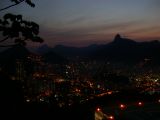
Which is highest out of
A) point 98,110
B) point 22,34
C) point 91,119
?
point 22,34

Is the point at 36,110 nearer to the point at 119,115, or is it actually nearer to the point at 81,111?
the point at 81,111

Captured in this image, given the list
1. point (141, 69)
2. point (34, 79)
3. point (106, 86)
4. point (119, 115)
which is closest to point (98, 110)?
point (119, 115)

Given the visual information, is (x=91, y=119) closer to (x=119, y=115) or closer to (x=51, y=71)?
(x=119, y=115)

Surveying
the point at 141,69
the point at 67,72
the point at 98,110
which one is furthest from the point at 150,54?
the point at 98,110

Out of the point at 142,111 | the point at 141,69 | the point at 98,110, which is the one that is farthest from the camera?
the point at 141,69

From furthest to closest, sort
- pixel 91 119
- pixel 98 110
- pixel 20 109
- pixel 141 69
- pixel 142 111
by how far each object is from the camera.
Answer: pixel 141 69
pixel 91 119
pixel 20 109
pixel 98 110
pixel 142 111

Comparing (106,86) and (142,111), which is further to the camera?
(106,86)

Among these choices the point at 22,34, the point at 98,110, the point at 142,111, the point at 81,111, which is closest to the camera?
the point at 22,34

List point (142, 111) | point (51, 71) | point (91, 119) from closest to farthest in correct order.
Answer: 1. point (142, 111)
2. point (91, 119)
3. point (51, 71)

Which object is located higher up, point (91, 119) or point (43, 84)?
point (91, 119)
